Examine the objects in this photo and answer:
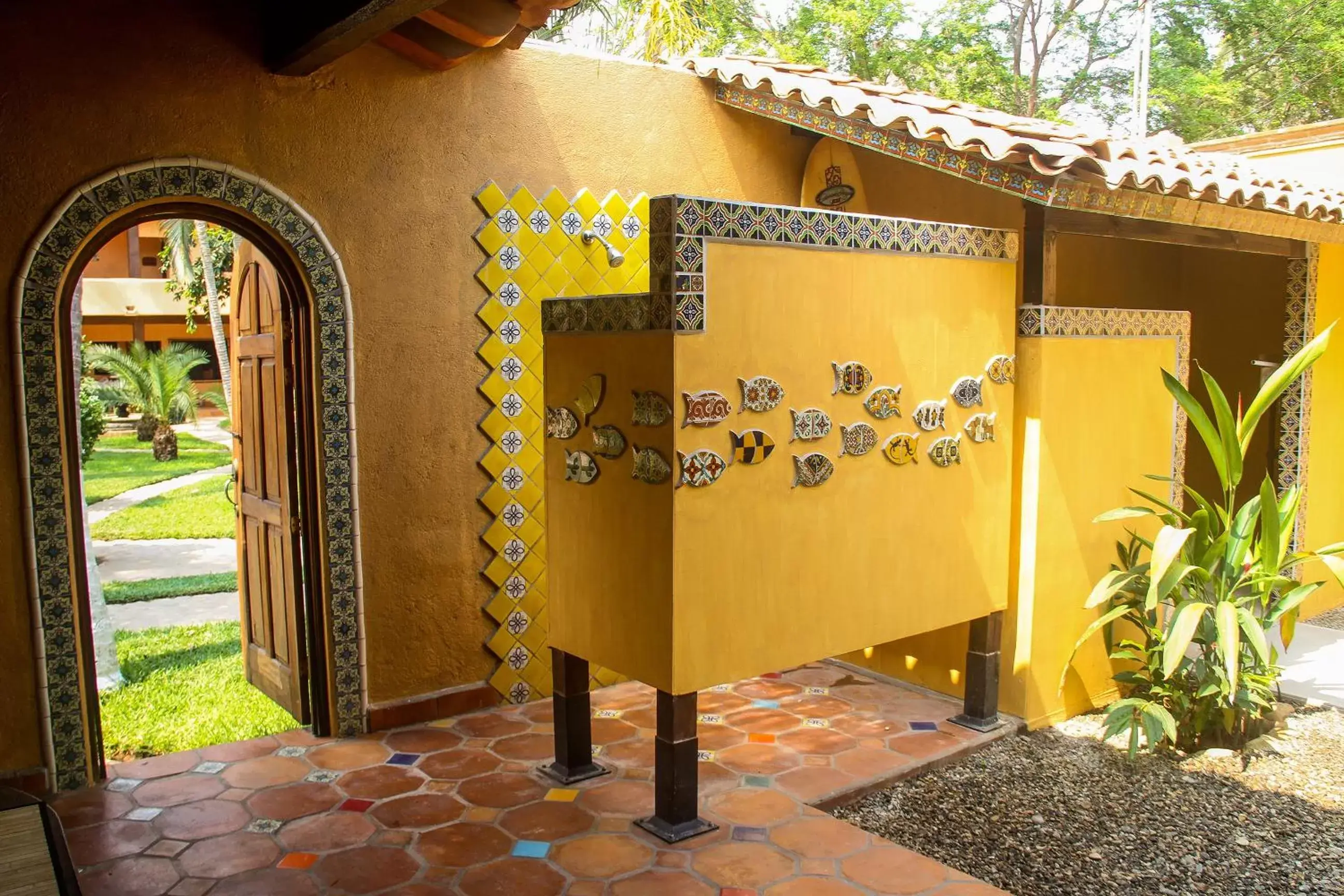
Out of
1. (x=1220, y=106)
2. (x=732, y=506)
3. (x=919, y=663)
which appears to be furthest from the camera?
(x=1220, y=106)

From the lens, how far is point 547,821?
408 cm

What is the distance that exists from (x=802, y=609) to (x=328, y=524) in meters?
2.24

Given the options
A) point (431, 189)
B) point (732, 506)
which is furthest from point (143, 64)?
point (732, 506)

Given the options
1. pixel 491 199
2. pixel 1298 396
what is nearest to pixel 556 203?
pixel 491 199

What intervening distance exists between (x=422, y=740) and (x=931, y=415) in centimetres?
283

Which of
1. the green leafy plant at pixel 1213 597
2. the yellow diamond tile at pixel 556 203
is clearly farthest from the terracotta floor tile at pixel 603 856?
the yellow diamond tile at pixel 556 203

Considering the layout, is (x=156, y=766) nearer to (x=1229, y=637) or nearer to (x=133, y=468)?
(x=1229, y=637)

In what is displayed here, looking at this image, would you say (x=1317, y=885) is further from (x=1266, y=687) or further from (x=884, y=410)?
(x=884, y=410)

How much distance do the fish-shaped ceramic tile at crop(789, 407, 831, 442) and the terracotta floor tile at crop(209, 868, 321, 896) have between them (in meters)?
2.37

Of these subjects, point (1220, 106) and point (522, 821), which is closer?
point (522, 821)

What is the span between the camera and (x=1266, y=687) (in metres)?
4.89

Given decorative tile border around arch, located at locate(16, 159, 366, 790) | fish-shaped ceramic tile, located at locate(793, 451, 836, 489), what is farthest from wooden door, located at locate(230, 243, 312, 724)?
fish-shaped ceramic tile, located at locate(793, 451, 836, 489)

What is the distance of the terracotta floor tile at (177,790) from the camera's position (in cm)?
423

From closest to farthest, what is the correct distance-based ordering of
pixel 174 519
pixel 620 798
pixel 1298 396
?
pixel 620 798
pixel 1298 396
pixel 174 519
